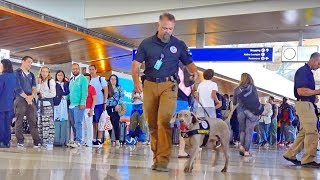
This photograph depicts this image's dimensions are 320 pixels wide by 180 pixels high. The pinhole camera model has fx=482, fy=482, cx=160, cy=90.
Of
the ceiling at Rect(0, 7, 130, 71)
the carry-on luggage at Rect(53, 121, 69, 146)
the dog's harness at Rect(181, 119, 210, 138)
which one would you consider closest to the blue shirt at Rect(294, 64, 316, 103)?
the dog's harness at Rect(181, 119, 210, 138)

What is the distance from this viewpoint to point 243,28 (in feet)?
52.2

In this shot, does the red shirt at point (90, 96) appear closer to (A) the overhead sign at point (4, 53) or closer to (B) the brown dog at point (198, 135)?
(B) the brown dog at point (198, 135)

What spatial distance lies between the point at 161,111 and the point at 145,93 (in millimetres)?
315

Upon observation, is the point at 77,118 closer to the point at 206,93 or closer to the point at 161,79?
the point at 206,93

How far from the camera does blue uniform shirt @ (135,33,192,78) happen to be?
5469mm

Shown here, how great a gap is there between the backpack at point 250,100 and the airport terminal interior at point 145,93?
0.03 m

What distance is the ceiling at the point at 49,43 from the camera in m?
14.2

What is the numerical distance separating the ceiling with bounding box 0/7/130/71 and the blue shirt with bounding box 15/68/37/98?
14.0ft

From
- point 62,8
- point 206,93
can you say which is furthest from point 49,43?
point 206,93

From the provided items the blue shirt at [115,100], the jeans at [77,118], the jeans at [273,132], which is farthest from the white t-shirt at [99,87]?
the jeans at [273,132]

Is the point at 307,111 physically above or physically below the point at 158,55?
below

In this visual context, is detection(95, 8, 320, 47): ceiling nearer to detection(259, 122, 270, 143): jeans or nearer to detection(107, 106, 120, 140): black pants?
detection(259, 122, 270, 143): jeans

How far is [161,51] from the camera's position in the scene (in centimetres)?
548

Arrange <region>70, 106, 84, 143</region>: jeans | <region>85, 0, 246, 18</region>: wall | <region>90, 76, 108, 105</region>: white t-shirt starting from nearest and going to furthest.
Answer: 1. <region>70, 106, 84, 143</region>: jeans
2. <region>90, 76, 108, 105</region>: white t-shirt
3. <region>85, 0, 246, 18</region>: wall
